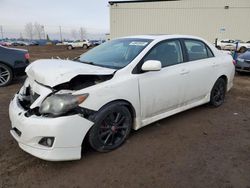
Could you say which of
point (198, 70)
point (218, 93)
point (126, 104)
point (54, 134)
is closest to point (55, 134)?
point (54, 134)

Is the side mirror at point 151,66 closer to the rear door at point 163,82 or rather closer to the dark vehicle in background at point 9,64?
the rear door at point 163,82

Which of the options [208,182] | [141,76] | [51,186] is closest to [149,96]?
[141,76]

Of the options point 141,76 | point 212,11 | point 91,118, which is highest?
point 212,11

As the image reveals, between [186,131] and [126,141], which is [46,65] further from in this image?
[186,131]

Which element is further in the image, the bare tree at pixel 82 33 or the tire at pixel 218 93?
the bare tree at pixel 82 33

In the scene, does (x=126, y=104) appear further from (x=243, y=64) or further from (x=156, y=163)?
(x=243, y=64)

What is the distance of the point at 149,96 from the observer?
3375mm

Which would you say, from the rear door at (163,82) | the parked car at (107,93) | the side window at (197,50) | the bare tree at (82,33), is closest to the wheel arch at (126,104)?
Answer: the parked car at (107,93)

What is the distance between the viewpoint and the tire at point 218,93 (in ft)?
15.6

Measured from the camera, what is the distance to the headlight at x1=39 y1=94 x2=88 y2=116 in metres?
2.60

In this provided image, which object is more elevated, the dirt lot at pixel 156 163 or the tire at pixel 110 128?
the tire at pixel 110 128

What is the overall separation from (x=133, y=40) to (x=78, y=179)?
239 centimetres

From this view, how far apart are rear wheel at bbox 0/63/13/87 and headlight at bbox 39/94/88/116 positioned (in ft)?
15.5

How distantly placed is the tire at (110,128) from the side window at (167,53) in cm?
91
